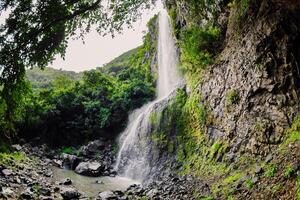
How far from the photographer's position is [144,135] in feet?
68.1

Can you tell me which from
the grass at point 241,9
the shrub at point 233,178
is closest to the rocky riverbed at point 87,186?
the shrub at point 233,178

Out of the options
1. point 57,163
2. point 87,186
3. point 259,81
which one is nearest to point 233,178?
point 259,81

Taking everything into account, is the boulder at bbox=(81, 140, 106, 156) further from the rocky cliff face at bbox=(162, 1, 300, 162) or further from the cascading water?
the rocky cliff face at bbox=(162, 1, 300, 162)

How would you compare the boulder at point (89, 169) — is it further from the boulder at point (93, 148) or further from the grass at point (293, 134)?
the grass at point (293, 134)

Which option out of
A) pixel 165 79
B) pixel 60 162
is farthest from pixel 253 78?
pixel 165 79

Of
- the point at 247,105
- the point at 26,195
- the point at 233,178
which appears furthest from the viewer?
the point at 247,105

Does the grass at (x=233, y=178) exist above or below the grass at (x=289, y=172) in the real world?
below

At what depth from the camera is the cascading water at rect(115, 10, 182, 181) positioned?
19195 millimetres

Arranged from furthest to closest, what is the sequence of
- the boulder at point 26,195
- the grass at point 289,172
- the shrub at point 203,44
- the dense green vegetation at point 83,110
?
the dense green vegetation at point 83,110
the shrub at point 203,44
the boulder at point 26,195
the grass at point 289,172

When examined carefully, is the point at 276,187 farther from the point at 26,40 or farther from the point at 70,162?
the point at 70,162

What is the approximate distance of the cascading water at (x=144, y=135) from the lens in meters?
19.2

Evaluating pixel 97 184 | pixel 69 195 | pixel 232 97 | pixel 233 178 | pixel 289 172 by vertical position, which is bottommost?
pixel 97 184

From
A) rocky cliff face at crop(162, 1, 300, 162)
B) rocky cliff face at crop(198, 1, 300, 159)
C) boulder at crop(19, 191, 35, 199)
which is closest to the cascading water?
rocky cliff face at crop(162, 1, 300, 162)

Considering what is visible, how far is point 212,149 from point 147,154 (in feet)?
21.4
